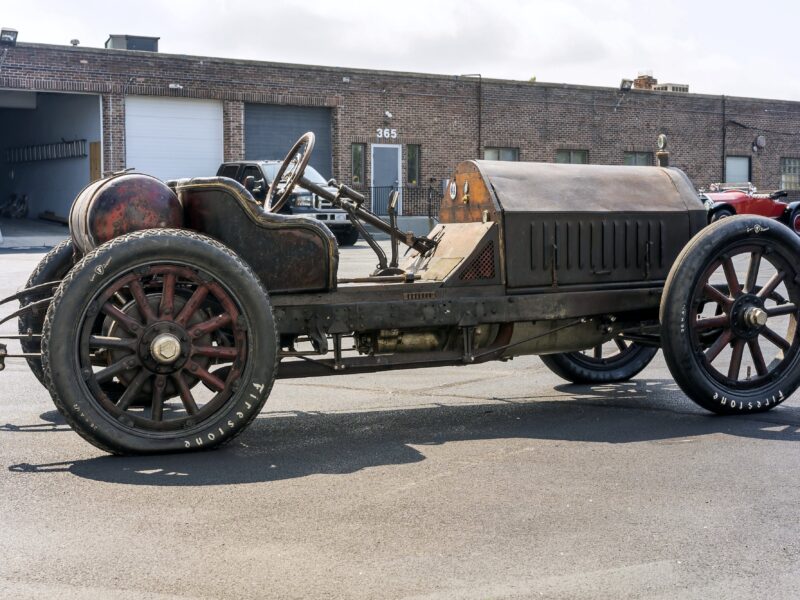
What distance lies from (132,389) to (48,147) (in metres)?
34.8

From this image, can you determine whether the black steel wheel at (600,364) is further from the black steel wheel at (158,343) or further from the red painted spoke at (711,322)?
the black steel wheel at (158,343)

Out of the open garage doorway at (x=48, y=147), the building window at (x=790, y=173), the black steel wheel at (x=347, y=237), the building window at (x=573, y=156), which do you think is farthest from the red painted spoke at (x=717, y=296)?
the building window at (x=790, y=173)

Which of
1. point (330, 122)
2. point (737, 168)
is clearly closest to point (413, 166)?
point (330, 122)

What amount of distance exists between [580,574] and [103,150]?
102 ft

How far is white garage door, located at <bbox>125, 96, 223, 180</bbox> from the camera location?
109 feet

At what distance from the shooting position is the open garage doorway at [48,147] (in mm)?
34625

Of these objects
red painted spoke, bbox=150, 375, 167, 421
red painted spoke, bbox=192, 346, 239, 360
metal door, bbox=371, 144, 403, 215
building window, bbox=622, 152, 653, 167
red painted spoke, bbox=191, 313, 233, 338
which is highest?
building window, bbox=622, 152, 653, 167

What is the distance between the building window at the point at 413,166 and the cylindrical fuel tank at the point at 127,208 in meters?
31.7

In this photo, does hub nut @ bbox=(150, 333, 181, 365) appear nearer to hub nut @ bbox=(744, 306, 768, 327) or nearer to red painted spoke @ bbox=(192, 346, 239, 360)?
red painted spoke @ bbox=(192, 346, 239, 360)

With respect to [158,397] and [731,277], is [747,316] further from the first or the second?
[158,397]

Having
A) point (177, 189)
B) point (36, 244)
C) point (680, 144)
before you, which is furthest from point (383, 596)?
point (680, 144)

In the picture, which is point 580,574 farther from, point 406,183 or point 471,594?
point 406,183

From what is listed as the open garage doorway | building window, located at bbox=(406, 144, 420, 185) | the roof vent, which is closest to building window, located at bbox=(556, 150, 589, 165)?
building window, located at bbox=(406, 144, 420, 185)

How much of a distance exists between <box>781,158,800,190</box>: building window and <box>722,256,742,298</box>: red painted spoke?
137ft
